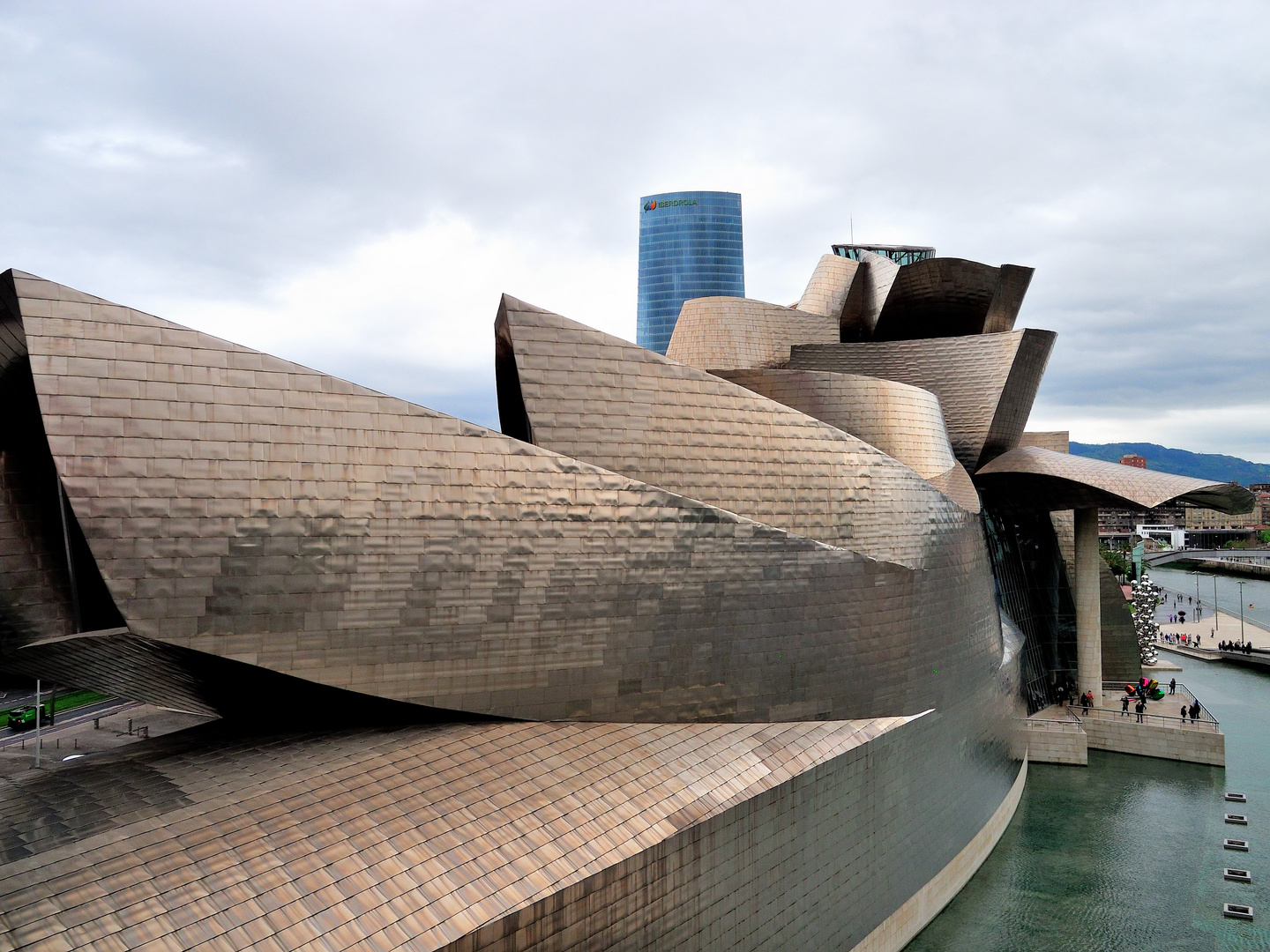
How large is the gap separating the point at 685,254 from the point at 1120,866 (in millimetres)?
125478

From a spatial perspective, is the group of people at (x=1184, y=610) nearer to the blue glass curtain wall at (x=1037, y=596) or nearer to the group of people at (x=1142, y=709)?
the group of people at (x=1142, y=709)

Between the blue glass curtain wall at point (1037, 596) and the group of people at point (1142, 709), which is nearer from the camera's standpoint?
the group of people at point (1142, 709)

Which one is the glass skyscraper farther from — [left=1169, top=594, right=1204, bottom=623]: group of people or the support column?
the support column

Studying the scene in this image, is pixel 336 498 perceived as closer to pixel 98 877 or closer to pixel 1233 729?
pixel 98 877

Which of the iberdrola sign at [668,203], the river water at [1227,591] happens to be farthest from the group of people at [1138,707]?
the iberdrola sign at [668,203]

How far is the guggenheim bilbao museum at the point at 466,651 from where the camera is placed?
36.5 ft

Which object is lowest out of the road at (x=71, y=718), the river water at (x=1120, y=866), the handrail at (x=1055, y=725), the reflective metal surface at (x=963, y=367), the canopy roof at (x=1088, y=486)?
the river water at (x=1120, y=866)

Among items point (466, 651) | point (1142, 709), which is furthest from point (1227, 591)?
point (466, 651)

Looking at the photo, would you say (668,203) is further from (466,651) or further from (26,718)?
(466,651)

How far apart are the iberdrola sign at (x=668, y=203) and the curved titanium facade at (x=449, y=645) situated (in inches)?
5092

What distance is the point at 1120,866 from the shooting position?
932 inches

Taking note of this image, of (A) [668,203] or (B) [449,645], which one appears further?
(A) [668,203]

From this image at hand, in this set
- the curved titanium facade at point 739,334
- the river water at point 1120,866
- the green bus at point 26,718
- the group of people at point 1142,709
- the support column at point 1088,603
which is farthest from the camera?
the support column at point 1088,603

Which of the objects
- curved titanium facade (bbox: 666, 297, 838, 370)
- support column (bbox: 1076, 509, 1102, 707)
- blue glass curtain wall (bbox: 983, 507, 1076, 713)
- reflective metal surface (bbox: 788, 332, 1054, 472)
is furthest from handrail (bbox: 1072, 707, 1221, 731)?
curved titanium facade (bbox: 666, 297, 838, 370)
